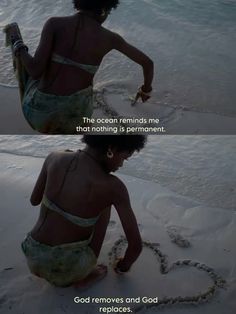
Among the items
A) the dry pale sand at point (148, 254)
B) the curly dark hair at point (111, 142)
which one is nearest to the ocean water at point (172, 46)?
the dry pale sand at point (148, 254)

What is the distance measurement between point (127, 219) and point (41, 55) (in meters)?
0.63

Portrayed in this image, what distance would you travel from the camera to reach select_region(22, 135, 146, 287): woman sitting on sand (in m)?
1.58

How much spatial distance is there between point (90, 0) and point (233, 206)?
112 centimetres

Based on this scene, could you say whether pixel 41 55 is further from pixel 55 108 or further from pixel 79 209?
pixel 79 209

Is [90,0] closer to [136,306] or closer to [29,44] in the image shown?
[136,306]

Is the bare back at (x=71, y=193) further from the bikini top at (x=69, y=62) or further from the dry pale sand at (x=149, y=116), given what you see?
the dry pale sand at (x=149, y=116)

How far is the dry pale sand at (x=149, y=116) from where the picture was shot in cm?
248

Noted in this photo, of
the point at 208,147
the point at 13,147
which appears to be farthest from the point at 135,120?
the point at 13,147

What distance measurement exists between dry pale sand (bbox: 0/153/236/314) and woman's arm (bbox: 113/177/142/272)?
6.3 inches

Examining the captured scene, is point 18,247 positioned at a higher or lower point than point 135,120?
lower

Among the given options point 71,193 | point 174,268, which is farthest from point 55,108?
point 174,268

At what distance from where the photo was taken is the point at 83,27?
5.53 feet

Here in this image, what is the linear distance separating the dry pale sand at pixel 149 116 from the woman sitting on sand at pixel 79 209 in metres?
0.83

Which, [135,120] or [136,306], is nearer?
[136,306]
